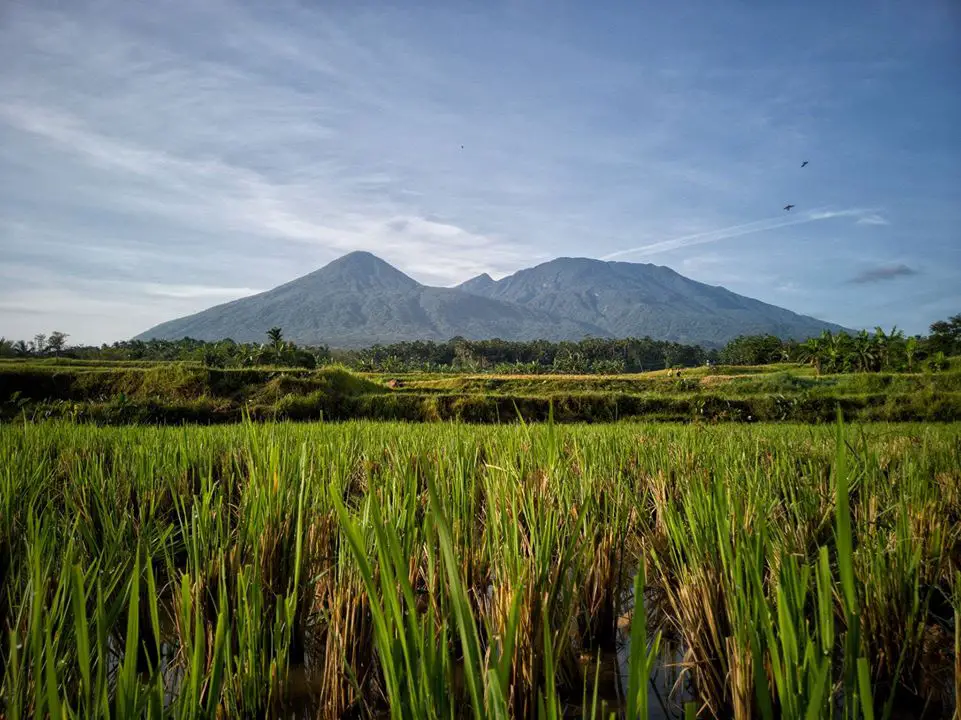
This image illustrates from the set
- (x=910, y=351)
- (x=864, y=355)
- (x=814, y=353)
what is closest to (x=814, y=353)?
(x=814, y=353)

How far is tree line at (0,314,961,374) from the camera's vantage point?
1670 inches

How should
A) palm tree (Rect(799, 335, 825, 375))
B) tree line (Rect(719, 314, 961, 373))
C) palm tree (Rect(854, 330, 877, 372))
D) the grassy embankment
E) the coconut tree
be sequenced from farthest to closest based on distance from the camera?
palm tree (Rect(799, 335, 825, 375)) → the coconut tree → palm tree (Rect(854, 330, 877, 372)) → tree line (Rect(719, 314, 961, 373)) → the grassy embankment

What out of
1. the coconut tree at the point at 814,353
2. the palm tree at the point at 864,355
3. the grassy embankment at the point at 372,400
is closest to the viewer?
the grassy embankment at the point at 372,400

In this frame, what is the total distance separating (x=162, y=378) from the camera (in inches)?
687

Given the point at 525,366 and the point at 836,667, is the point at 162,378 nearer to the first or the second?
the point at 836,667

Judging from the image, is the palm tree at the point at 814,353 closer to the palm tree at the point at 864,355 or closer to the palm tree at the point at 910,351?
the palm tree at the point at 864,355

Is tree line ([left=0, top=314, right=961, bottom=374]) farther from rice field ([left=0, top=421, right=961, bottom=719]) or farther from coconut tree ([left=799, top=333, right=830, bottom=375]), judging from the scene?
rice field ([left=0, top=421, right=961, bottom=719])

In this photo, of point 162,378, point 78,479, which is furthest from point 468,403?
point 78,479

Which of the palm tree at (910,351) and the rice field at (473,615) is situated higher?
the palm tree at (910,351)

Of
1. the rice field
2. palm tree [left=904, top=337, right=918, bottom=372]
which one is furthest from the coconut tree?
the rice field

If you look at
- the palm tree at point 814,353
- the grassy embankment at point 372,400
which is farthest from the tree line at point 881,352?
the grassy embankment at point 372,400

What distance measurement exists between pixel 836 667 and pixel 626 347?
98758 mm

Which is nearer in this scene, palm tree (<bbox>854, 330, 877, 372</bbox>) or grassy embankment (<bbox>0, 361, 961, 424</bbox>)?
grassy embankment (<bbox>0, 361, 961, 424</bbox>)

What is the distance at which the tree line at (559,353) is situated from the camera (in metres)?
42.4
